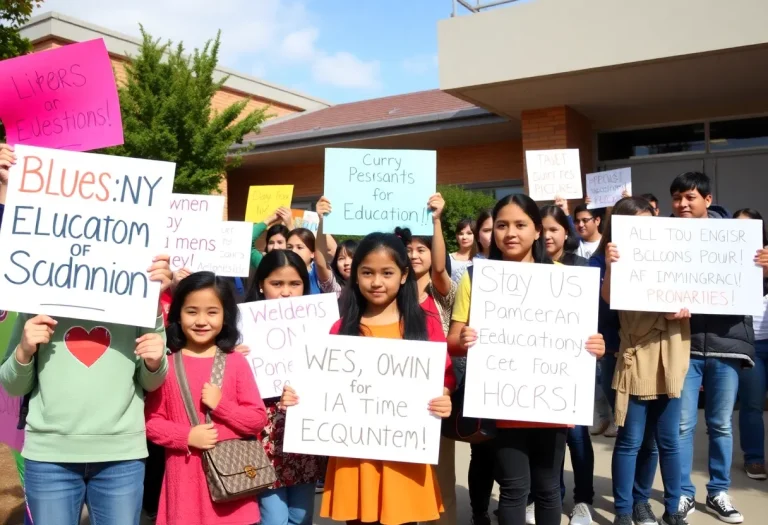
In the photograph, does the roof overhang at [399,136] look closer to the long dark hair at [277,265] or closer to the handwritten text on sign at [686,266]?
the handwritten text on sign at [686,266]

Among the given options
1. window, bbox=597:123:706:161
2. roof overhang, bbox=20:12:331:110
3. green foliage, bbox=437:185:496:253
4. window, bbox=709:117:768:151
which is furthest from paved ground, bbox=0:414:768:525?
roof overhang, bbox=20:12:331:110

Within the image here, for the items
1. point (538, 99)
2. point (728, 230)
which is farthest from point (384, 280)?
point (538, 99)

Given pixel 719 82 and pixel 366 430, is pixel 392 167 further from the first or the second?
pixel 719 82

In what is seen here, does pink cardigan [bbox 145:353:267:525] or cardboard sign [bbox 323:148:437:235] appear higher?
cardboard sign [bbox 323:148:437:235]

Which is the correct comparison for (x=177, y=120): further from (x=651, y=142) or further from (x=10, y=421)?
(x=10, y=421)

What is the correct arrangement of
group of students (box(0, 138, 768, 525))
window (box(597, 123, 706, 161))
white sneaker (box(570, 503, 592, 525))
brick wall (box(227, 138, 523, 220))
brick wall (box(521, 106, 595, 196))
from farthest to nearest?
brick wall (box(227, 138, 523, 220))
window (box(597, 123, 706, 161))
brick wall (box(521, 106, 595, 196))
white sneaker (box(570, 503, 592, 525))
group of students (box(0, 138, 768, 525))

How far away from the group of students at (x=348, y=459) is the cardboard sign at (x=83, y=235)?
0.09m

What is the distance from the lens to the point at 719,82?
8.76 metres

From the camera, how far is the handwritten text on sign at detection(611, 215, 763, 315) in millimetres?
3707

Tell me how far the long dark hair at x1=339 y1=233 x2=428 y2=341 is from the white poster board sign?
2238 millimetres

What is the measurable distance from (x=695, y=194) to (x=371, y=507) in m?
2.76

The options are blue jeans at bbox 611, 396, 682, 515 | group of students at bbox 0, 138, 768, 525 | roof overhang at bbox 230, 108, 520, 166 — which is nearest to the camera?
group of students at bbox 0, 138, 768, 525

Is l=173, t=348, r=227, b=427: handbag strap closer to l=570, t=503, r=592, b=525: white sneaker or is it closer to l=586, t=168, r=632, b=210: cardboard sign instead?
l=570, t=503, r=592, b=525: white sneaker

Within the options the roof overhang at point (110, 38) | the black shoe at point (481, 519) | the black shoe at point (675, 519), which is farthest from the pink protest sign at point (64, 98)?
the roof overhang at point (110, 38)
